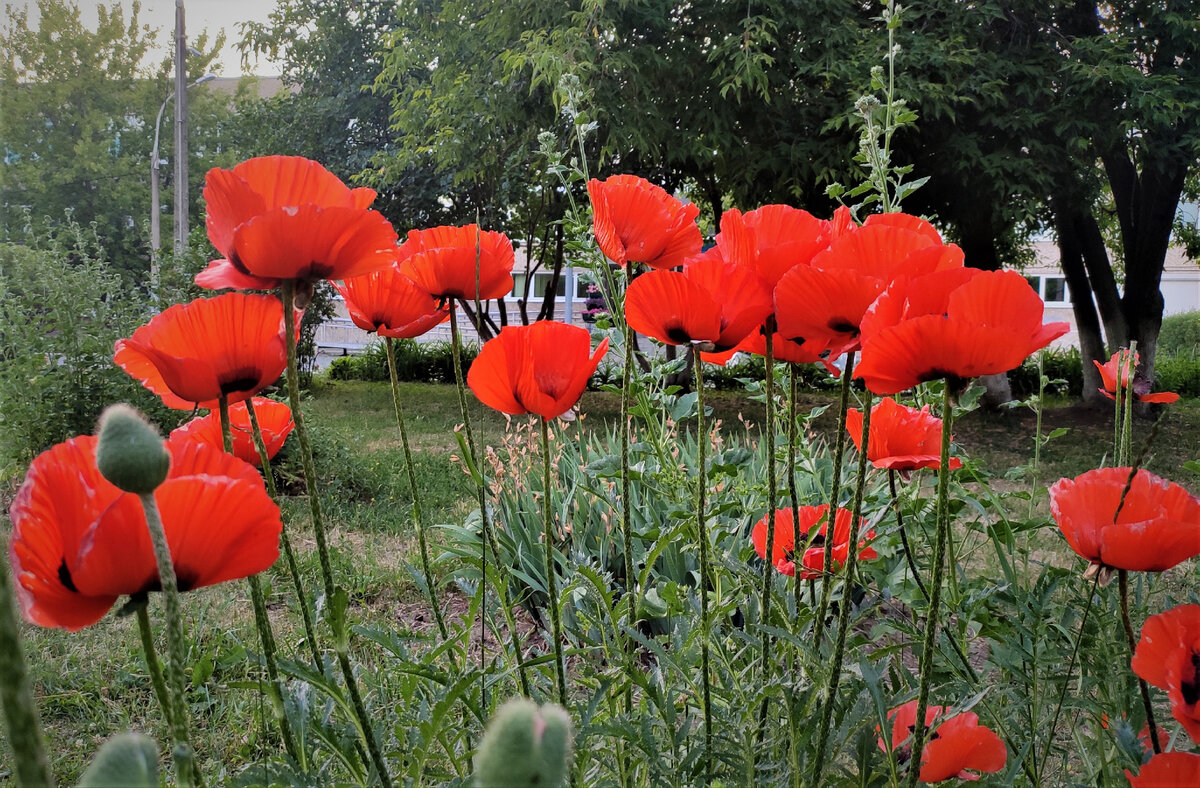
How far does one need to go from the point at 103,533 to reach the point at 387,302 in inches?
23.1

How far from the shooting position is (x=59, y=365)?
4.96m

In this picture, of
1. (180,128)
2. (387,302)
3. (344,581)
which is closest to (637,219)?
(387,302)

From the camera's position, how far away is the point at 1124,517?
0.81 meters

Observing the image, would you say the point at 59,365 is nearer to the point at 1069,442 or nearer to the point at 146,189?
the point at 1069,442

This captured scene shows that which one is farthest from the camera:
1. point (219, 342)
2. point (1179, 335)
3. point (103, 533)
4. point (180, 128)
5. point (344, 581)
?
point (1179, 335)

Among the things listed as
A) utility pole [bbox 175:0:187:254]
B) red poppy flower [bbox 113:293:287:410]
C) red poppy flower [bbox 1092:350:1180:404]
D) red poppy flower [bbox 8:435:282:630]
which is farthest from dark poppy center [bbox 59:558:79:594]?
utility pole [bbox 175:0:187:254]

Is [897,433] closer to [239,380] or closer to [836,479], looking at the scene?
[836,479]

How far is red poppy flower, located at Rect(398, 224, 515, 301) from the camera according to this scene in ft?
3.30

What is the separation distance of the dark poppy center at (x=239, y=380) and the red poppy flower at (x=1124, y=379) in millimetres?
1058

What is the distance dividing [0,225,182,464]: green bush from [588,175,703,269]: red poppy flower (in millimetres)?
4394

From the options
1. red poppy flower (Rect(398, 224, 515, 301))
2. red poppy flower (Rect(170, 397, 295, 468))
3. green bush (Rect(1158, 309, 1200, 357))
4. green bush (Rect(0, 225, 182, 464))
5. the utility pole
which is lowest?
green bush (Rect(1158, 309, 1200, 357))

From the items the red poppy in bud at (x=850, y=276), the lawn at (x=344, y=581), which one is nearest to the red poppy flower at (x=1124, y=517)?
the red poppy in bud at (x=850, y=276)

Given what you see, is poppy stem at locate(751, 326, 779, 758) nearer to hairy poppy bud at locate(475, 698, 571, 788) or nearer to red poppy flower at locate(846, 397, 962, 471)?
red poppy flower at locate(846, 397, 962, 471)

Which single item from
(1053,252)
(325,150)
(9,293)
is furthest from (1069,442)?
(1053,252)
